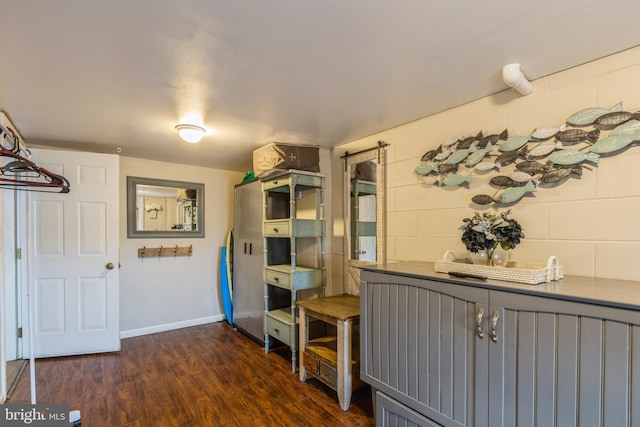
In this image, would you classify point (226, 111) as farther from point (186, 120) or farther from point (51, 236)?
point (51, 236)

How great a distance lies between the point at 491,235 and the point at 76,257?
3678 millimetres

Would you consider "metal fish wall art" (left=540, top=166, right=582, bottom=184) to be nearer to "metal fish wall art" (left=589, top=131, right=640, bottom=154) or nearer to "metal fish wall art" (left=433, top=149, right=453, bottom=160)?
"metal fish wall art" (left=589, top=131, right=640, bottom=154)

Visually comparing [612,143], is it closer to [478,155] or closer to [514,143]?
[514,143]

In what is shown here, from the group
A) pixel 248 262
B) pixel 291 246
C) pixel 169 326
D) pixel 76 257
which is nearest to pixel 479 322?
pixel 291 246

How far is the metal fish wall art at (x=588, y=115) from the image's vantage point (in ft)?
4.74

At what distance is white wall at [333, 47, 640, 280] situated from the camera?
1.41m

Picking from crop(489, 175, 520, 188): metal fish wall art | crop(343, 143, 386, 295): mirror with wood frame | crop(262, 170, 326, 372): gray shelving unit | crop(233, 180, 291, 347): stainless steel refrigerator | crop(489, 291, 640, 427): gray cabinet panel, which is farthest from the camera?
crop(233, 180, 291, 347): stainless steel refrigerator

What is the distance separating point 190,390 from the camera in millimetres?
2428

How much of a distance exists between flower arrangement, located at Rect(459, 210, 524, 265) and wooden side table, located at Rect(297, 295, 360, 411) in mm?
1017

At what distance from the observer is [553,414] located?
1.13 meters

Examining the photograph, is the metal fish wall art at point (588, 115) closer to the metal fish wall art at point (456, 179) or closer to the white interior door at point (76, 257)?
the metal fish wall art at point (456, 179)

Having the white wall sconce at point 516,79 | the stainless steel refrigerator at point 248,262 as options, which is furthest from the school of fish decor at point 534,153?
the stainless steel refrigerator at point 248,262

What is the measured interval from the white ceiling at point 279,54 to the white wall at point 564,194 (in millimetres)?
94

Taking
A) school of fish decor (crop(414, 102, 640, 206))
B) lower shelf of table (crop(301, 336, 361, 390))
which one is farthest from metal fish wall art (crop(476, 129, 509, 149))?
A: lower shelf of table (crop(301, 336, 361, 390))
